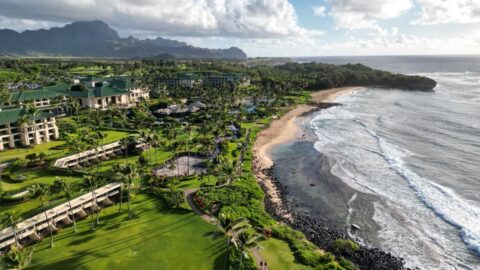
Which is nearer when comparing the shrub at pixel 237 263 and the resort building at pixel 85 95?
the shrub at pixel 237 263

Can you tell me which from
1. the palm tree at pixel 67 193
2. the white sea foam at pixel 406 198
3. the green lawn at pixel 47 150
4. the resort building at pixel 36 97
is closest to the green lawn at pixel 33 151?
the green lawn at pixel 47 150

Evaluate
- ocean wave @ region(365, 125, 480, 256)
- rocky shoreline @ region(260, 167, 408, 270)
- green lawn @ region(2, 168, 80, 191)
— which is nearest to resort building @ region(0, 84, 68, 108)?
green lawn @ region(2, 168, 80, 191)

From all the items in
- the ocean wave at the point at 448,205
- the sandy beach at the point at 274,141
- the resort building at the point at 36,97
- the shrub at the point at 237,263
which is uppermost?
the resort building at the point at 36,97

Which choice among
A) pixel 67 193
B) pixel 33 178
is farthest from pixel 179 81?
pixel 67 193

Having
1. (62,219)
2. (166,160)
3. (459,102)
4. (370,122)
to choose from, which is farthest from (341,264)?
(459,102)

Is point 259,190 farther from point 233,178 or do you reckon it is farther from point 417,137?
point 417,137

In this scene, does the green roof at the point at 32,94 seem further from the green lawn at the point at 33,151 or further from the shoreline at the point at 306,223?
the shoreline at the point at 306,223

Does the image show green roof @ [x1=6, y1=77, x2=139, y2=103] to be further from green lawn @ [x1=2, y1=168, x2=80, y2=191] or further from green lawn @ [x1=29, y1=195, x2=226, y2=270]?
green lawn @ [x1=29, y1=195, x2=226, y2=270]
